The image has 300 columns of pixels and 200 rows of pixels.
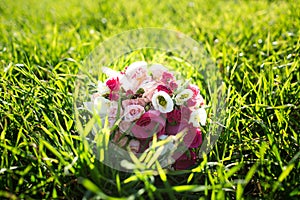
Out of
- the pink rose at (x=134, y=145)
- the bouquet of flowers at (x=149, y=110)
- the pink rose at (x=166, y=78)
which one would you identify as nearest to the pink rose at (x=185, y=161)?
the bouquet of flowers at (x=149, y=110)

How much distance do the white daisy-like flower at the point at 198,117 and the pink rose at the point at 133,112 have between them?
0.15 meters

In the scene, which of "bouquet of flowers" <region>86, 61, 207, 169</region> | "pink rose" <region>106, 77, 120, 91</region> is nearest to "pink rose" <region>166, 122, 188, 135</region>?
"bouquet of flowers" <region>86, 61, 207, 169</region>

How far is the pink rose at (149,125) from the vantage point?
1057mm

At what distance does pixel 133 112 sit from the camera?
1071mm

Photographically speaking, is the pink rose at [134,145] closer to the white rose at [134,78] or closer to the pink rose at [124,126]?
the pink rose at [124,126]

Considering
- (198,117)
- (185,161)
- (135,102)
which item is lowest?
(185,161)

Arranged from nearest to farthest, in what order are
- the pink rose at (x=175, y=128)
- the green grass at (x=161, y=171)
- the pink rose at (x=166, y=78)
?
the green grass at (x=161, y=171) → the pink rose at (x=175, y=128) → the pink rose at (x=166, y=78)

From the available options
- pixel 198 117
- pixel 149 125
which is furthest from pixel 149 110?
pixel 198 117

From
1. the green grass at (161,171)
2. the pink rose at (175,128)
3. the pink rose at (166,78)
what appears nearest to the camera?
the green grass at (161,171)

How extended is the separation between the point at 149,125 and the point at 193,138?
0.13 m

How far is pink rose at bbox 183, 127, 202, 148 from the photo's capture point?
1.08 metres

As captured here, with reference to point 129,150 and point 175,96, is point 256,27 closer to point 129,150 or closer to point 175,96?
point 175,96

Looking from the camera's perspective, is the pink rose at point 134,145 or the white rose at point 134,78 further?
the white rose at point 134,78

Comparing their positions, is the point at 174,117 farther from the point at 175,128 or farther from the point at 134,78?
the point at 134,78
